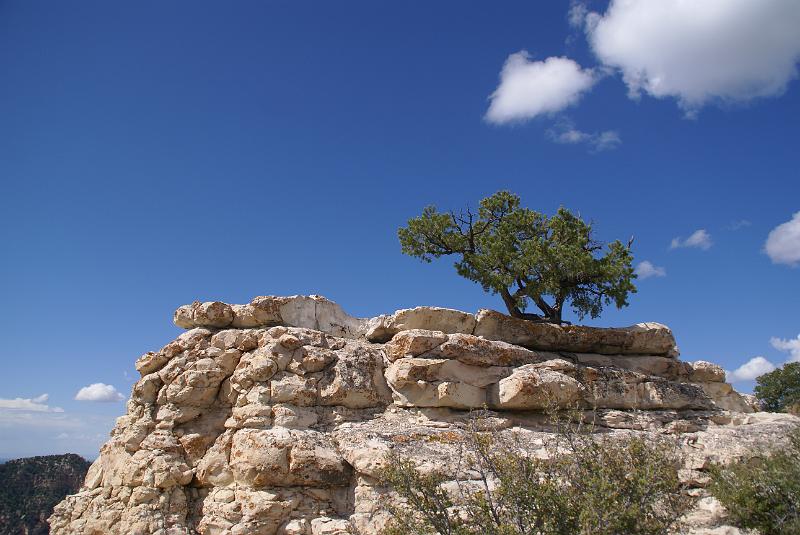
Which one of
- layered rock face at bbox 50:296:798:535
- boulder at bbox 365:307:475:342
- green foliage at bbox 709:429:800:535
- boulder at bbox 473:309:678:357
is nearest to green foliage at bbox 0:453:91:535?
layered rock face at bbox 50:296:798:535

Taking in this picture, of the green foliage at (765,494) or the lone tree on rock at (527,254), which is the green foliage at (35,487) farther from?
the green foliage at (765,494)

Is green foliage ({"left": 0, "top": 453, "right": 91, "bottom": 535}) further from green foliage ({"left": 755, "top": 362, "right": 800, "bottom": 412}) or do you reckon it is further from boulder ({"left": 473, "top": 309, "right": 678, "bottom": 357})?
green foliage ({"left": 755, "top": 362, "right": 800, "bottom": 412})

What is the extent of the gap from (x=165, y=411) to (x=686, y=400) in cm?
1821

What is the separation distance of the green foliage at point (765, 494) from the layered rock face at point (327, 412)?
0.76 metres

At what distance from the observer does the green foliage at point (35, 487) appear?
150ft

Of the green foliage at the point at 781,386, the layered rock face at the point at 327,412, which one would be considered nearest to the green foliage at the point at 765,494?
the layered rock face at the point at 327,412

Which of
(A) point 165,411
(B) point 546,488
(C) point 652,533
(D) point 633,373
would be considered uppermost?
(D) point 633,373

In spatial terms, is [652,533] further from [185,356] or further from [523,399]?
[185,356]

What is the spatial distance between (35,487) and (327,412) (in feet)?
163

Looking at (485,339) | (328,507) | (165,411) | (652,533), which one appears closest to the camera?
(652,533)

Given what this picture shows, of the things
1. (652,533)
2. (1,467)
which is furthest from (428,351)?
(1,467)

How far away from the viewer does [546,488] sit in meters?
10.0

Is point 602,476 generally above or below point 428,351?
below

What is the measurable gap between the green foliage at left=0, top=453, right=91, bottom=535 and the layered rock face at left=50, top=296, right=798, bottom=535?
1421 inches
